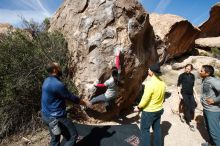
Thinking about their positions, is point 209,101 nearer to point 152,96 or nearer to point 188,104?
point 152,96

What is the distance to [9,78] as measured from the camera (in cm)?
653

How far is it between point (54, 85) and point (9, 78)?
9.99 ft

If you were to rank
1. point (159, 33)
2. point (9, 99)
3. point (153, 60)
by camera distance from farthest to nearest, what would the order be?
1. point (159, 33)
2. point (153, 60)
3. point (9, 99)

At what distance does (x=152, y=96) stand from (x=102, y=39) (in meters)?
2.91

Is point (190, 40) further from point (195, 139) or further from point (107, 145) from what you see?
point (107, 145)

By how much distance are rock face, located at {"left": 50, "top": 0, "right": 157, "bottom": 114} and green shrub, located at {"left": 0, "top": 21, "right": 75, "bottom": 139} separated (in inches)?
18.1

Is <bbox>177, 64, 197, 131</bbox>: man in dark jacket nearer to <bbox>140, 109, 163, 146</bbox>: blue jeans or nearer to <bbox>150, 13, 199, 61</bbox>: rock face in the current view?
<bbox>140, 109, 163, 146</bbox>: blue jeans

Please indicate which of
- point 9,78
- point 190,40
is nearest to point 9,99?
point 9,78

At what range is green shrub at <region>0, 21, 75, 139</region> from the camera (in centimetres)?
646

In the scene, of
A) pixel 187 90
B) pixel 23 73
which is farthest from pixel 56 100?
pixel 187 90

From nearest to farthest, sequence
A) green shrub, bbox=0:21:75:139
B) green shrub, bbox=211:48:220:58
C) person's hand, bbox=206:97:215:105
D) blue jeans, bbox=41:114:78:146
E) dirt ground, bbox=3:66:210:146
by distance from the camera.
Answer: blue jeans, bbox=41:114:78:146 → person's hand, bbox=206:97:215:105 → dirt ground, bbox=3:66:210:146 → green shrub, bbox=0:21:75:139 → green shrub, bbox=211:48:220:58

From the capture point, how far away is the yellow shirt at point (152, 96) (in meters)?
4.91

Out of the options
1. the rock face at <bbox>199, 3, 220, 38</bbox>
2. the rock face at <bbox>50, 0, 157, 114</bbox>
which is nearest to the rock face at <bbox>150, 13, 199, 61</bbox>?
the rock face at <bbox>199, 3, 220, 38</bbox>

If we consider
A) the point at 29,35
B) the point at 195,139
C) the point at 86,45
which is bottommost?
the point at 195,139
